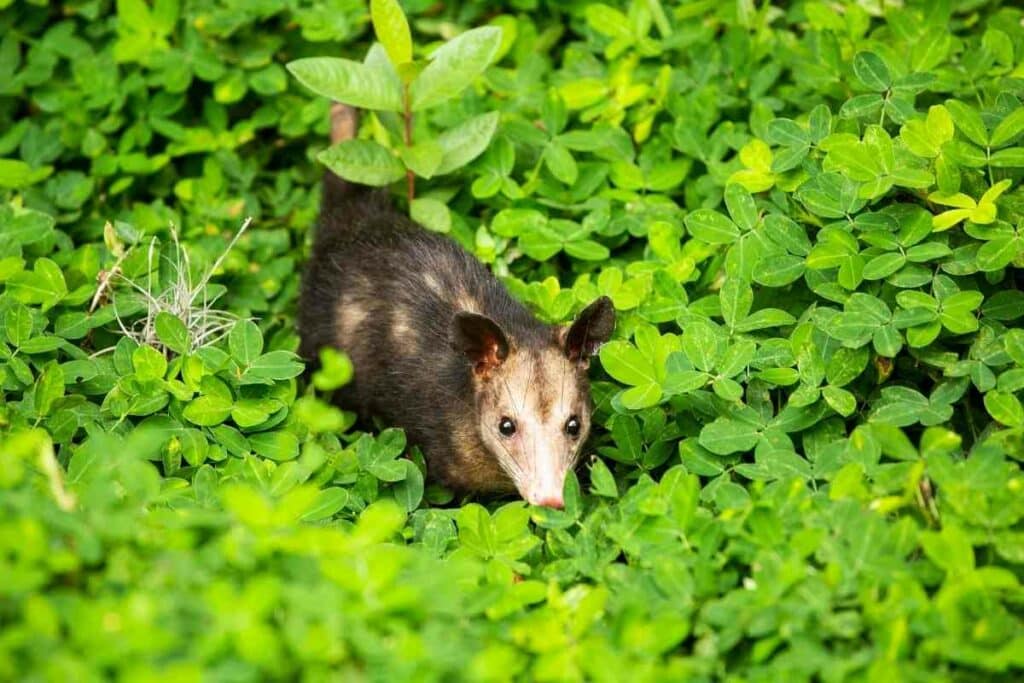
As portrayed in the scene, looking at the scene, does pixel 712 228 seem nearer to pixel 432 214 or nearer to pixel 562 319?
pixel 562 319

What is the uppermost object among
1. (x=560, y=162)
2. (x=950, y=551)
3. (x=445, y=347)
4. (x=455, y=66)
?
(x=455, y=66)

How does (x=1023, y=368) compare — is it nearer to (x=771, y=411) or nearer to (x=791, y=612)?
(x=771, y=411)

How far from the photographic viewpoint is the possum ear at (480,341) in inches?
186

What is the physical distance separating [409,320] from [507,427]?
832mm

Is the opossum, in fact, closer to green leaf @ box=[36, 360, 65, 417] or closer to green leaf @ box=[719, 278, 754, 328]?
green leaf @ box=[719, 278, 754, 328]

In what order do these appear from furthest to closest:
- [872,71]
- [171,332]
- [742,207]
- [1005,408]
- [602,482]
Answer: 1. [872,71]
2. [742,207]
3. [171,332]
4. [602,482]
5. [1005,408]

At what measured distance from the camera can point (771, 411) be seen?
179 inches

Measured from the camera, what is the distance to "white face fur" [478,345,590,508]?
4.65m

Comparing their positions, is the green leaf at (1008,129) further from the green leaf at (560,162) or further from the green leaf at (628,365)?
the green leaf at (560,162)

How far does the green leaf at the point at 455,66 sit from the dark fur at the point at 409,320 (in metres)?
0.60

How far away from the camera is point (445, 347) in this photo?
5.25 meters

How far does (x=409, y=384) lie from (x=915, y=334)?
2128 mm

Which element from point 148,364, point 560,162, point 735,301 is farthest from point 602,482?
point 560,162

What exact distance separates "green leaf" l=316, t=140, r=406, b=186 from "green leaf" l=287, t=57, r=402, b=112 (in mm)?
192
